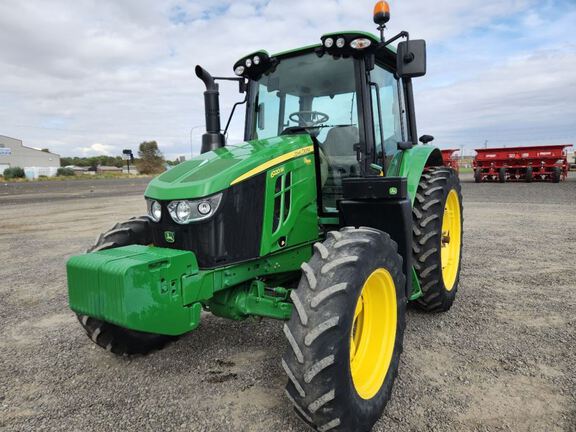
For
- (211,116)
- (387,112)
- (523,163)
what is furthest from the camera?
(523,163)

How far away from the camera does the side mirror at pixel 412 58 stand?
3.20m

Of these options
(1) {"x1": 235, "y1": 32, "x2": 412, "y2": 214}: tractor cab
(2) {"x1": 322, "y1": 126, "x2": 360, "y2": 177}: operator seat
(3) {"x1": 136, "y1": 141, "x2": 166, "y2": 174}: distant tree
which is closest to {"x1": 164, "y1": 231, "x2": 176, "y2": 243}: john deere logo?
(1) {"x1": 235, "y1": 32, "x2": 412, "y2": 214}: tractor cab

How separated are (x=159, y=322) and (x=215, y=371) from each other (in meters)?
0.91

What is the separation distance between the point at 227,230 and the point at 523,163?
20.2m

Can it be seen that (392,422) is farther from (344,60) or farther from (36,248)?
(36,248)

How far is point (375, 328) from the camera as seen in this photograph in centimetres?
278

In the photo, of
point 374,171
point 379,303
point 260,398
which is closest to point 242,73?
point 374,171

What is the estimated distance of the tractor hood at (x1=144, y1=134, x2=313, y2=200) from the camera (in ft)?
8.73

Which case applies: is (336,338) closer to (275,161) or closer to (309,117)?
(275,161)

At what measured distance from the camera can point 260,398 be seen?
107 inches

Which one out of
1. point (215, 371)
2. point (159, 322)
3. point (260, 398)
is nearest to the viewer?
point (159, 322)

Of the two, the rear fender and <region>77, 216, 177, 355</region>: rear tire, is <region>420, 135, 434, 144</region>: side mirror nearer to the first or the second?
the rear fender

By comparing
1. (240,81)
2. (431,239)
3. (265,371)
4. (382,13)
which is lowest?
(265,371)

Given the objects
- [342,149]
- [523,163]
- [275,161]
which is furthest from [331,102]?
[523,163]
